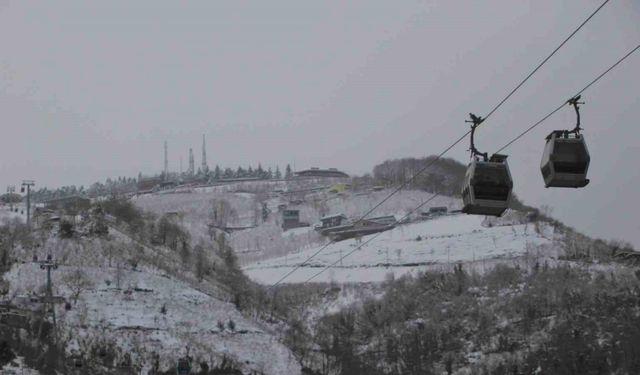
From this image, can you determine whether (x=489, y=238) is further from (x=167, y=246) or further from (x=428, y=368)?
(x=167, y=246)

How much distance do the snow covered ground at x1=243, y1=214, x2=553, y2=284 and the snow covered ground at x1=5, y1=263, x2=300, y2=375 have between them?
5464 centimetres

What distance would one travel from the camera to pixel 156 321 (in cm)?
7194

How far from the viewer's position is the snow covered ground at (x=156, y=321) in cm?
6750

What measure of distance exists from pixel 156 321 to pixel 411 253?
70752mm

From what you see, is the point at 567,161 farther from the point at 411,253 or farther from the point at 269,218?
the point at 269,218

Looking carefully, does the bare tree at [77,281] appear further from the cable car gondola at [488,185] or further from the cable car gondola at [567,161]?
the cable car gondola at [567,161]

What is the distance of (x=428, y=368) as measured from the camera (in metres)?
99.1

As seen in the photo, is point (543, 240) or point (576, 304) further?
point (543, 240)

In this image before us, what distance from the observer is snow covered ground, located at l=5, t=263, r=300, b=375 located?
2657 inches

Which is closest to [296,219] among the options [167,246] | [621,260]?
[621,260]

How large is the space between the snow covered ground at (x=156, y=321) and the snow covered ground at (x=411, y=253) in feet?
179

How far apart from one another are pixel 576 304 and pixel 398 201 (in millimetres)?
78928

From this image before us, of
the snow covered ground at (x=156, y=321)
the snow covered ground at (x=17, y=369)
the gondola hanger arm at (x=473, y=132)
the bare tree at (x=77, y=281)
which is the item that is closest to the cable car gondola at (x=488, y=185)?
the gondola hanger arm at (x=473, y=132)

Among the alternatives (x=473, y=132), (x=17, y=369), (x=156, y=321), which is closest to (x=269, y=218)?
(x=156, y=321)
